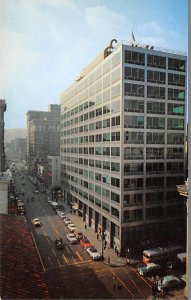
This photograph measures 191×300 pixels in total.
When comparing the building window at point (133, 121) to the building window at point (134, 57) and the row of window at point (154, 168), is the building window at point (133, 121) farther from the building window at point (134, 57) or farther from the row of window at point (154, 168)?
the building window at point (134, 57)

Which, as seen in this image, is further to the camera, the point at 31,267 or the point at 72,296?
the point at 72,296

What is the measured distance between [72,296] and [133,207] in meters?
7.53

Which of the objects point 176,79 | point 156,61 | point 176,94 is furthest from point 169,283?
point 156,61

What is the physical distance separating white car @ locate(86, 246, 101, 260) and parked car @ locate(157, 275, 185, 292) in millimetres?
4416

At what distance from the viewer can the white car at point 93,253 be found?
56.3ft

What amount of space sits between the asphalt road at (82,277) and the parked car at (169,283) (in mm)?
594

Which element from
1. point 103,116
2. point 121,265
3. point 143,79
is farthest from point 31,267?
point 103,116

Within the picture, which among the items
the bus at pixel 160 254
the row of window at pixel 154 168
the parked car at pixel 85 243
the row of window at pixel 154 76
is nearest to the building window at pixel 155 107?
the row of window at pixel 154 76

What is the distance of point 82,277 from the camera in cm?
1461

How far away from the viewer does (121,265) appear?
16484mm

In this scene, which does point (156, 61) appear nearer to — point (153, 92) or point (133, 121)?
point (153, 92)

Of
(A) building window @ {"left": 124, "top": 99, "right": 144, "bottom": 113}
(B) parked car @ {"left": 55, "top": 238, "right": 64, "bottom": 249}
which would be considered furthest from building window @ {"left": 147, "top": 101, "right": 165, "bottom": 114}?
(B) parked car @ {"left": 55, "top": 238, "right": 64, "bottom": 249}

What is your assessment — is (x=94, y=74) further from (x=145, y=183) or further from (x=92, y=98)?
(x=145, y=183)

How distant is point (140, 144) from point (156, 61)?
5706mm
